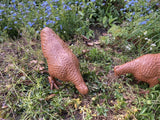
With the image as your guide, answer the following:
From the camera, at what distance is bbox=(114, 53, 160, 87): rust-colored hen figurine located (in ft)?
5.70

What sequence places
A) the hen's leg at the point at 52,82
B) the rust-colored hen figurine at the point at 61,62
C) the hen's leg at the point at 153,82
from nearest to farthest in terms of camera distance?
1. the rust-colored hen figurine at the point at 61,62
2. the hen's leg at the point at 153,82
3. the hen's leg at the point at 52,82

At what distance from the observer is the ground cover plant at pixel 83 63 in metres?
1.77

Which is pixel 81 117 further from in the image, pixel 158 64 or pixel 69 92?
pixel 158 64

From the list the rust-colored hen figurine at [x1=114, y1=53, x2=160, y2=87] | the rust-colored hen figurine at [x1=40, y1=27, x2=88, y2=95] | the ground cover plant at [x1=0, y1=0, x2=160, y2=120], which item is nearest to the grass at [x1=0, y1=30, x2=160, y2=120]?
the ground cover plant at [x1=0, y1=0, x2=160, y2=120]

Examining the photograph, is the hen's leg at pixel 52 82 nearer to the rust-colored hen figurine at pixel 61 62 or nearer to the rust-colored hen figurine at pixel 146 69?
the rust-colored hen figurine at pixel 61 62

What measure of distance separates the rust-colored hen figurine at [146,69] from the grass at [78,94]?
0.49 ft

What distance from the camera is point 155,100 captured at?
1.70 metres

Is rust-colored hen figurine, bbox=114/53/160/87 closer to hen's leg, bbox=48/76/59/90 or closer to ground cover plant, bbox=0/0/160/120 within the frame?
ground cover plant, bbox=0/0/160/120

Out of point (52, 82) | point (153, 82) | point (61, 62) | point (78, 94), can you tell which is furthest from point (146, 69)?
point (52, 82)

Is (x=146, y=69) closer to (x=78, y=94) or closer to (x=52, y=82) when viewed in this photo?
(x=78, y=94)

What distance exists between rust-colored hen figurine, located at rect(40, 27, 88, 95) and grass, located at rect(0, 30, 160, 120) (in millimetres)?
261

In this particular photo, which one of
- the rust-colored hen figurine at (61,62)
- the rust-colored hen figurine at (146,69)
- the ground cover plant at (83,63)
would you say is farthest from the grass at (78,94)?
the rust-colored hen figurine at (61,62)

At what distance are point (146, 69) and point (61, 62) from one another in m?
0.97

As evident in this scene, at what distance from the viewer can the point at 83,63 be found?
226 cm
